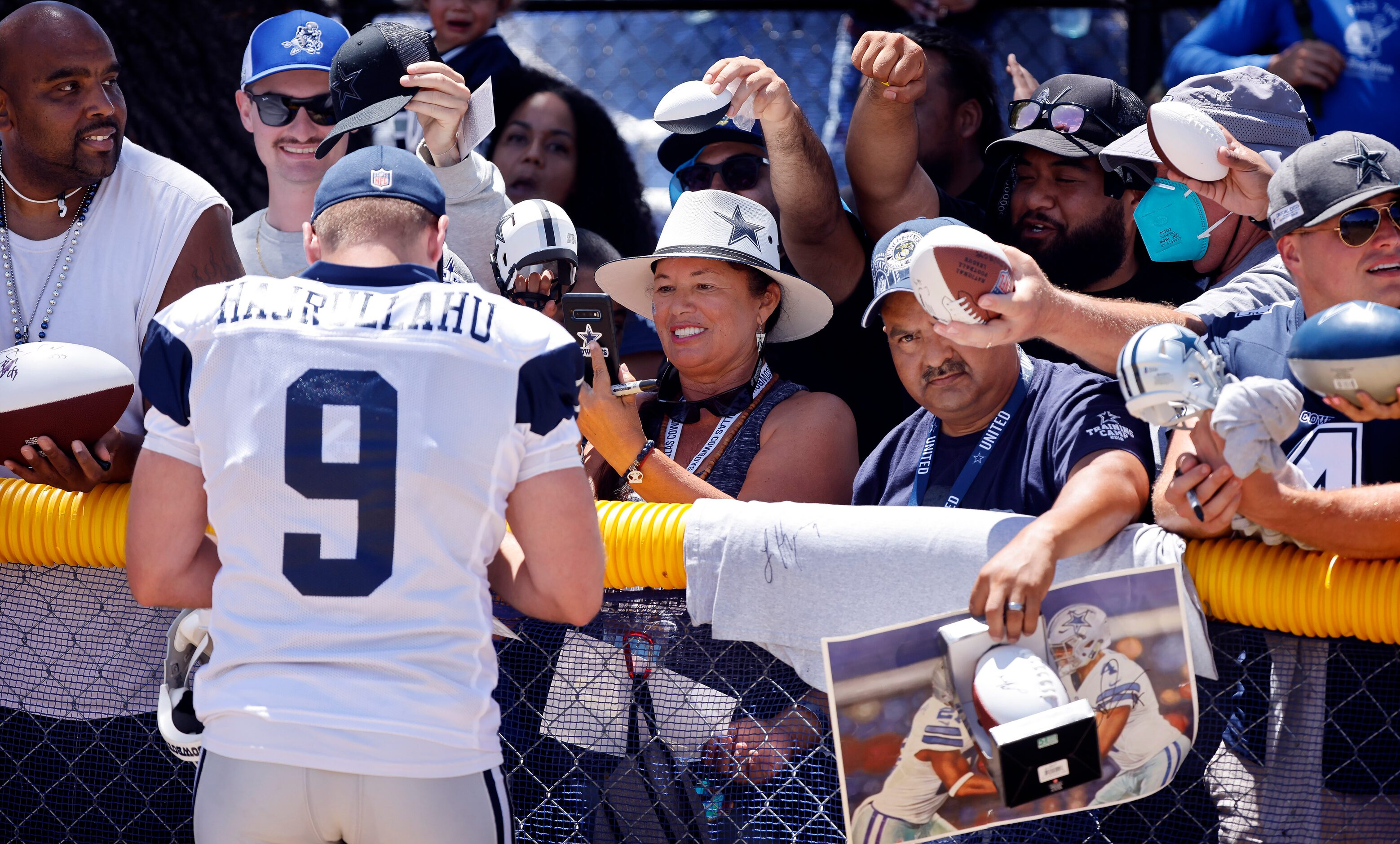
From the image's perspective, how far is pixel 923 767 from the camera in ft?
7.81

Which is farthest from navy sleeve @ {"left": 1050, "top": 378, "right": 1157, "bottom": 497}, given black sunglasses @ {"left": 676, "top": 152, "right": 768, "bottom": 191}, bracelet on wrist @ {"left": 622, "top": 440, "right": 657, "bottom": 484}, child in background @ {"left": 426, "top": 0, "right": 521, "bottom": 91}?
child in background @ {"left": 426, "top": 0, "right": 521, "bottom": 91}

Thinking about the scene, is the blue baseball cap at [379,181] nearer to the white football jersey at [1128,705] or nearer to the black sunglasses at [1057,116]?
the white football jersey at [1128,705]

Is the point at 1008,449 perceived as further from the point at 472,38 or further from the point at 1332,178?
the point at 472,38

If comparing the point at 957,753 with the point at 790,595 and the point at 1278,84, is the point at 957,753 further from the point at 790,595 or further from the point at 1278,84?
the point at 1278,84

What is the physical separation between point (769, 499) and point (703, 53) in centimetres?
356

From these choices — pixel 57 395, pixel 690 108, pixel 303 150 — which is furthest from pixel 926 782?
pixel 303 150

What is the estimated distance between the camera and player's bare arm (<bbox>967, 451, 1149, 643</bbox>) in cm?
229

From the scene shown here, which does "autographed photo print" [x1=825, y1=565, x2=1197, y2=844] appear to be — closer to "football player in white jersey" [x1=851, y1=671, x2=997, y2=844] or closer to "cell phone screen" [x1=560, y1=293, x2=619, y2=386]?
"football player in white jersey" [x1=851, y1=671, x2=997, y2=844]

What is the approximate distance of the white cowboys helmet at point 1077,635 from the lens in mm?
2346

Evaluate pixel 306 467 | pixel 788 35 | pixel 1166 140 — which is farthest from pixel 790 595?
pixel 788 35

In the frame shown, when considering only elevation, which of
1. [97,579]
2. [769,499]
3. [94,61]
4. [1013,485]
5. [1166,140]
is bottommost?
[97,579]

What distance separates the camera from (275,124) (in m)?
3.72

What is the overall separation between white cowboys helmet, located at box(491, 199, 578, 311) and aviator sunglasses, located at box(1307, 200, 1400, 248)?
1.76 m

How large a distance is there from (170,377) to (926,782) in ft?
4.84
